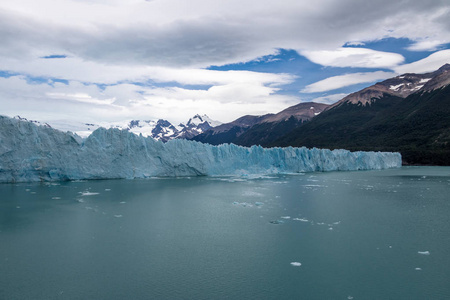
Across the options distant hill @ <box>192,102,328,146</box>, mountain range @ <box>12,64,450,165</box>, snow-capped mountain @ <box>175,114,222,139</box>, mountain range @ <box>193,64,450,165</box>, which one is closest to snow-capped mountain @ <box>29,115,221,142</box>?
snow-capped mountain @ <box>175,114,222,139</box>

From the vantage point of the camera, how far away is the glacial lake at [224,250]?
4551 mm

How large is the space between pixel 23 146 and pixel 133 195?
735cm

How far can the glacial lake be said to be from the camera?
4551 millimetres

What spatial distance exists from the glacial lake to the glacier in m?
5.66

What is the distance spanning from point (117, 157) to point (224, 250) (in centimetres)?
1480

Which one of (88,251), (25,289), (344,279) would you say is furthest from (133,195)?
(344,279)

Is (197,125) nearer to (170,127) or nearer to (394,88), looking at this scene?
(170,127)

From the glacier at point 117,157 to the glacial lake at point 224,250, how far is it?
5.66 meters

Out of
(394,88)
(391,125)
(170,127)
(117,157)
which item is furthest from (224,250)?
(170,127)

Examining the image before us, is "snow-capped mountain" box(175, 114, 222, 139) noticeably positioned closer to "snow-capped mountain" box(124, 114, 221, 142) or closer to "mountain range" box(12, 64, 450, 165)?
"snow-capped mountain" box(124, 114, 221, 142)

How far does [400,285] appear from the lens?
4637mm

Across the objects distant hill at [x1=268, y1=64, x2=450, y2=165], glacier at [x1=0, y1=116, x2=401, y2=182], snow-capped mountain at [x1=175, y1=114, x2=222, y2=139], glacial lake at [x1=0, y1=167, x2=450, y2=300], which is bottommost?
glacial lake at [x1=0, y1=167, x2=450, y2=300]

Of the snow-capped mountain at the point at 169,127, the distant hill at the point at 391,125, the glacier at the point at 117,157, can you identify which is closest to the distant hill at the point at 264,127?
the distant hill at the point at 391,125

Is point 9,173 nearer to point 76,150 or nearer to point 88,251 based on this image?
point 76,150
